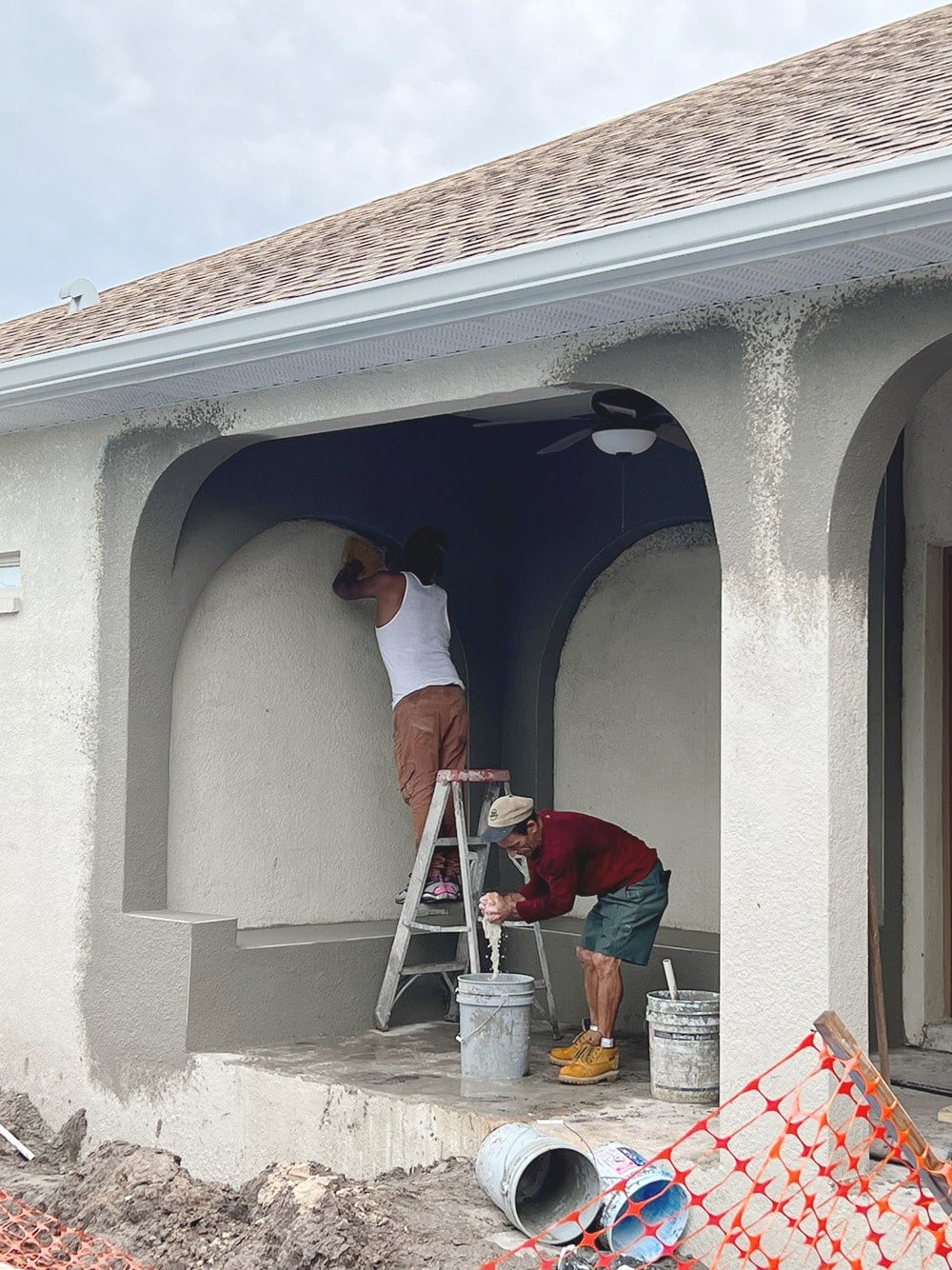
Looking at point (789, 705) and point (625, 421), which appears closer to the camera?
point (789, 705)

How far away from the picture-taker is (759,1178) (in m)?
4.77

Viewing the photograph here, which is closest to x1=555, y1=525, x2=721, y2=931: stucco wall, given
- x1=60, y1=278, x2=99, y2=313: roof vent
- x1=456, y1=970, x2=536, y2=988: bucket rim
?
x1=456, y1=970, x2=536, y2=988: bucket rim

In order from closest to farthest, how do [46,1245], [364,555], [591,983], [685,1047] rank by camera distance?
[46,1245], [685,1047], [591,983], [364,555]

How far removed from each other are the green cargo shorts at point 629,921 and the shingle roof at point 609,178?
283 centimetres

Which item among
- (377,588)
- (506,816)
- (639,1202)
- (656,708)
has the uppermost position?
(377,588)

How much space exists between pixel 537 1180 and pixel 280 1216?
2.92ft

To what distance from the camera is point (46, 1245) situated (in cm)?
564

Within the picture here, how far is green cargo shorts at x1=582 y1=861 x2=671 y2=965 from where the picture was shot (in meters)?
6.63

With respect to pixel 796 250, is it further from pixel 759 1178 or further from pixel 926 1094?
pixel 926 1094

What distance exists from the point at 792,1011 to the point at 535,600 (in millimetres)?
4130

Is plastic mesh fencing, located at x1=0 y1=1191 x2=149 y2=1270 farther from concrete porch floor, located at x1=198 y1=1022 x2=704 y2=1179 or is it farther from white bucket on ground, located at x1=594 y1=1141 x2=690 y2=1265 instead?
white bucket on ground, located at x1=594 y1=1141 x2=690 y2=1265

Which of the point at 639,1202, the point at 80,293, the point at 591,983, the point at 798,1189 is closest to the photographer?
the point at 798,1189

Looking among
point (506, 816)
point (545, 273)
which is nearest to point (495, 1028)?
point (506, 816)

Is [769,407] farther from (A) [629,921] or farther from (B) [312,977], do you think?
(B) [312,977]
